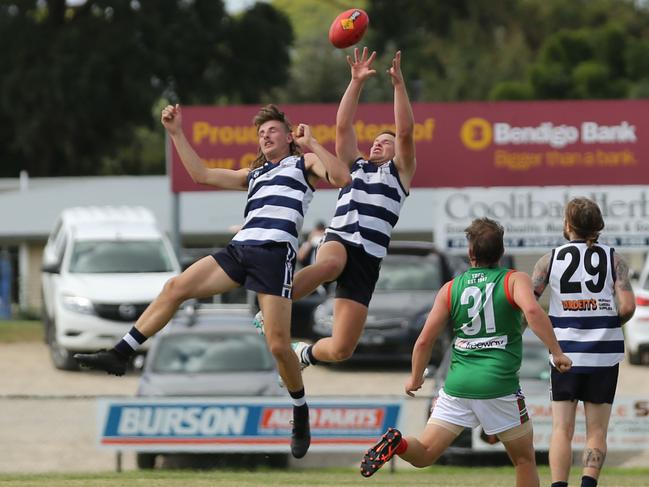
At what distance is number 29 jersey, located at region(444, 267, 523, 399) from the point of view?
8.16 meters

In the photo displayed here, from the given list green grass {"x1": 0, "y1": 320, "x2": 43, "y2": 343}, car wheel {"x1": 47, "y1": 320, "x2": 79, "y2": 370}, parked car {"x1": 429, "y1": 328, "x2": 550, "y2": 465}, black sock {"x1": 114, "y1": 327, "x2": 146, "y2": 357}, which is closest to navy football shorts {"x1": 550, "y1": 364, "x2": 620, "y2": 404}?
black sock {"x1": 114, "y1": 327, "x2": 146, "y2": 357}

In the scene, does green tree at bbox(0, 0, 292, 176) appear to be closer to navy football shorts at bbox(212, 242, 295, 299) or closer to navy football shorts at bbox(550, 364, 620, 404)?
navy football shorts at bbox(212, 242, 295, 299)

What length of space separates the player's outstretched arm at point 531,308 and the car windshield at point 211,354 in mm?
8942

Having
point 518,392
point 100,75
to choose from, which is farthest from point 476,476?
point 100,75

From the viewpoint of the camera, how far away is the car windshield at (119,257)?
23022mm

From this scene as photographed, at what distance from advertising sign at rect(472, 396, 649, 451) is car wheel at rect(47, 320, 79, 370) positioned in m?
9.22

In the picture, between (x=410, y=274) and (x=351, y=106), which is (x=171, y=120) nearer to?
(x=351, y=106)

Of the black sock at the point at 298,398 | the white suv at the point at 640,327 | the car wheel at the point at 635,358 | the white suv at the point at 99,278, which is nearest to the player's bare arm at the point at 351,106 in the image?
the black sock at the point at 298,398

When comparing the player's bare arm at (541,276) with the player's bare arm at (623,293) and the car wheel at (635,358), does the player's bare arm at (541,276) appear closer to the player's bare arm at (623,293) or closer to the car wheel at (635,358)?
the player's bare arm at (623,293)

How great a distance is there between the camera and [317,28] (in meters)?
104

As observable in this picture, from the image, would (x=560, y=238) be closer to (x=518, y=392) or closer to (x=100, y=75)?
(x=518, y=392)

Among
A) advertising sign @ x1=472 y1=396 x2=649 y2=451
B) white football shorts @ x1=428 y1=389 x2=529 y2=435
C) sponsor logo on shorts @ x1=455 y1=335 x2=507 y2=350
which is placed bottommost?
advertising sign @ x1=472 y1=396 x2=649 y2=451

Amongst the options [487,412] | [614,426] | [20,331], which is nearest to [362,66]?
[487,412]

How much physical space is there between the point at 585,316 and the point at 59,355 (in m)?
15.3
